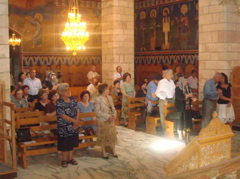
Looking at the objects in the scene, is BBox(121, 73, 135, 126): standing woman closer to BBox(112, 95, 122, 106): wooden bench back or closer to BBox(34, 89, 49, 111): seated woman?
BBox(112, 95, 122, 106): wooden bench back

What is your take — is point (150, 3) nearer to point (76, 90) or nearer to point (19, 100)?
point (76, 90)

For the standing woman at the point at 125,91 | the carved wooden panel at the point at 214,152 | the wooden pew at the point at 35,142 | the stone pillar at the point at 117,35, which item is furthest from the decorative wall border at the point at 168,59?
the carved wooden panel at the point at 214,152

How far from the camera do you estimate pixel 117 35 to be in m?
13.2

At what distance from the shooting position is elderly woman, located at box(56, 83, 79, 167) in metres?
6.72

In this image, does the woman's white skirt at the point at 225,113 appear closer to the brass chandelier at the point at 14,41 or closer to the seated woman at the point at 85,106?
the seated woman at the point at 85,106

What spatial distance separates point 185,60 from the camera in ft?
→ 57.4

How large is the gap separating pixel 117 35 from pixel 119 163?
6.84 metres

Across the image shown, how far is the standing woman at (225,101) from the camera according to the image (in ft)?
31.9

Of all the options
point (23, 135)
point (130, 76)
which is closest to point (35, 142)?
point (23, 135)

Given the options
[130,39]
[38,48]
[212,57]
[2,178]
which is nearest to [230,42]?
[212,57]

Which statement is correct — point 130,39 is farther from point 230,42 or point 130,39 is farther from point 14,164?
point 14,164

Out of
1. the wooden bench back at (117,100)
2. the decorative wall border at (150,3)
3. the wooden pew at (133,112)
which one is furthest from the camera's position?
the decorative wall border at (150,3)

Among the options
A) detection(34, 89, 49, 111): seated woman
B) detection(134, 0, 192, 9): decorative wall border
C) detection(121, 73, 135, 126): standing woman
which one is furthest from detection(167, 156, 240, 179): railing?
detection(134, 0, 192, 9): decorative wall border

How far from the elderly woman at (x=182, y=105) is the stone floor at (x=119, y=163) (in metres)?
0.45
